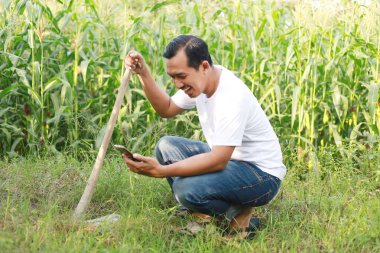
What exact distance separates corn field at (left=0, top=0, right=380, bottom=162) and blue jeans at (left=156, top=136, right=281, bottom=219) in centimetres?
156

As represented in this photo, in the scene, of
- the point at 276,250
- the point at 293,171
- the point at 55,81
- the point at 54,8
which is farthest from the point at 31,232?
the point at 54,8

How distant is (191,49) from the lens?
3781 mm

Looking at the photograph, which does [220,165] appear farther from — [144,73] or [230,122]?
[144,73]

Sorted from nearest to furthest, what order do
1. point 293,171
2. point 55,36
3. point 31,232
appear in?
point 31,232, point 293,171, point 55,36

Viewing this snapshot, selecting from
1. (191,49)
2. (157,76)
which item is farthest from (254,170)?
(157,76)

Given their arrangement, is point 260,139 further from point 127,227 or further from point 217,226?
point 127,227

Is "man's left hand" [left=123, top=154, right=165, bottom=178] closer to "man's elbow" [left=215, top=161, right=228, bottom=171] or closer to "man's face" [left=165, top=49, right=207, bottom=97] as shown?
"man's elbow" [left=215, top=161, right=228, bottom=171]

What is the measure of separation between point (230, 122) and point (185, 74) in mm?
376

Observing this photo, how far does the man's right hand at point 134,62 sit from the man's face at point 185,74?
12.9 inches

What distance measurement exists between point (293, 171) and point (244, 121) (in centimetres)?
176

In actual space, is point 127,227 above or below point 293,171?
above

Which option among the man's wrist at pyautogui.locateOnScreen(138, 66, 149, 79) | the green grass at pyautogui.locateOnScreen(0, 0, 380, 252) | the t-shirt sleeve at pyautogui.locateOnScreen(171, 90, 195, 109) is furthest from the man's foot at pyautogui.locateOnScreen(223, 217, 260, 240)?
the man's wrist at pyautogui.locateOnScreen(138, 66, 149, 79)

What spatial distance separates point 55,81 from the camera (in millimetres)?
5477

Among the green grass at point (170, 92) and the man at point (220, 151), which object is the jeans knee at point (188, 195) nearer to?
the man at point (220, 151)
